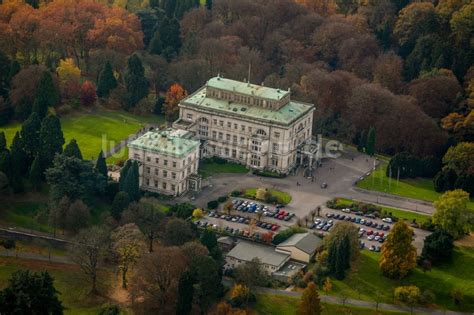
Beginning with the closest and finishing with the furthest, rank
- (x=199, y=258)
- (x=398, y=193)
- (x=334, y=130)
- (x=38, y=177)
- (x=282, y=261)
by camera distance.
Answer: (x=199, y=258) < (x=282, y=261) < (x=38, y=177) < (x=398, y=193) < (x=334, y=130)

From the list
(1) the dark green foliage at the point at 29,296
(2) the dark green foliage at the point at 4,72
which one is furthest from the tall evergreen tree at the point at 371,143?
(1) the dark green foliage at the point at 29,296

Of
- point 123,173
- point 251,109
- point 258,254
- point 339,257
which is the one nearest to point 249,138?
point 251,109

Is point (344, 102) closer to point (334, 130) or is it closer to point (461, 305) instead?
point (334, 130)

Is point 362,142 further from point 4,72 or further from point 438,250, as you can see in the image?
point 4,72

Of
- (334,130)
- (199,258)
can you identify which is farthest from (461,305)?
(334,130)

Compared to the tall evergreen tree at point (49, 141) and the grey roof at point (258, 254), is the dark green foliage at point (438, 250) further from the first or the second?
the tall evergreen tree at point (49, 141)

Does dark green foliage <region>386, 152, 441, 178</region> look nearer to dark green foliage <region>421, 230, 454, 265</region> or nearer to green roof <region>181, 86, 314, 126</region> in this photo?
green roof <region>181, 86, 314, 126</region>
